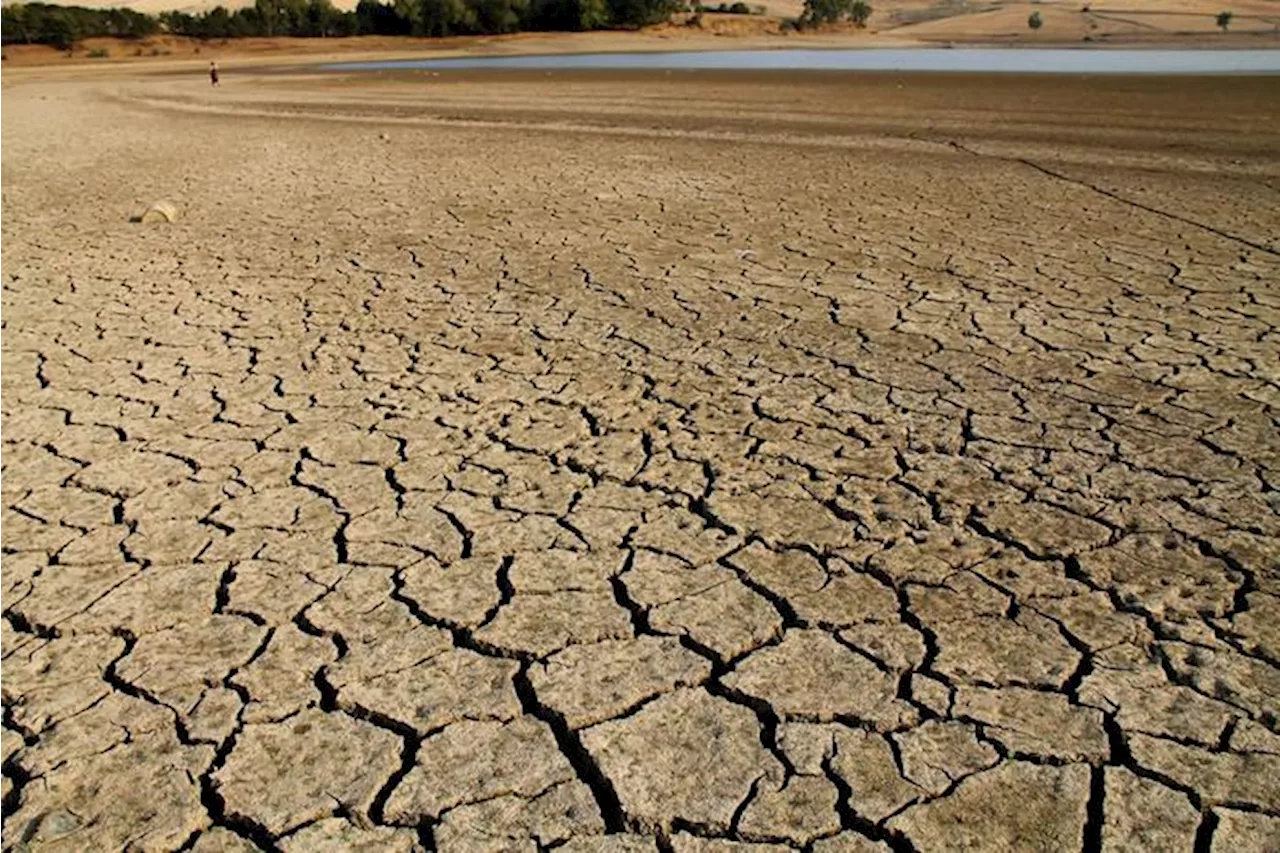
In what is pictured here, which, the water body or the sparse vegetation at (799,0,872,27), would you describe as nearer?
the water body

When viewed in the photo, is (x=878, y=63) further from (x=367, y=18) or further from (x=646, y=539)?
(x=367, y=18)

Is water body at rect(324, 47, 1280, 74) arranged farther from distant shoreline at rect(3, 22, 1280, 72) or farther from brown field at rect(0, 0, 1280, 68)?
brown field at rect(0, 0, 1280, 68)

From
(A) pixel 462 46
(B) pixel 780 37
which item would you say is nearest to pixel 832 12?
(B) pixel 780 37

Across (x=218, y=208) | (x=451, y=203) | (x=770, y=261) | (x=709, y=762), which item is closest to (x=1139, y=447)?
(x=709, y=762)

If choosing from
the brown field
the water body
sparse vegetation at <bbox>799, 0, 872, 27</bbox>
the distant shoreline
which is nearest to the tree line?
the distant shoreline

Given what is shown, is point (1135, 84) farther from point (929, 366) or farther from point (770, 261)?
point (929, 366)

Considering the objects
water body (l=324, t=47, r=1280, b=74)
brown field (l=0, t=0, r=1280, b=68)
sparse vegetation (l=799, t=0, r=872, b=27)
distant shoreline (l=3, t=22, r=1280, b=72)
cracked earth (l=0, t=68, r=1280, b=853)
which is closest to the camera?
cracked earth (l=0, t=68, r=1280, b=853)

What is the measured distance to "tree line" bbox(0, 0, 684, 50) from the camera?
46.4 metres

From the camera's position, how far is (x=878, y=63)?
29422 mm

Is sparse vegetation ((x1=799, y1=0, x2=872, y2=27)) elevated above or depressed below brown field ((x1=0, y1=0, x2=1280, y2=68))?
above

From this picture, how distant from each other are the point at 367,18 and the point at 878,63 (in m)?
30.0

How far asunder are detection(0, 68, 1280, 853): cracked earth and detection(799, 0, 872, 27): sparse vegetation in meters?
59.7

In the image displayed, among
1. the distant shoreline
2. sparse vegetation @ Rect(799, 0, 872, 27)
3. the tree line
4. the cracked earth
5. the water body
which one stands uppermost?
sparse vegetation @ Rect(799, 0, 872, 27)

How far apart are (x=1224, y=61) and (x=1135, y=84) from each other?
12.0 meters
